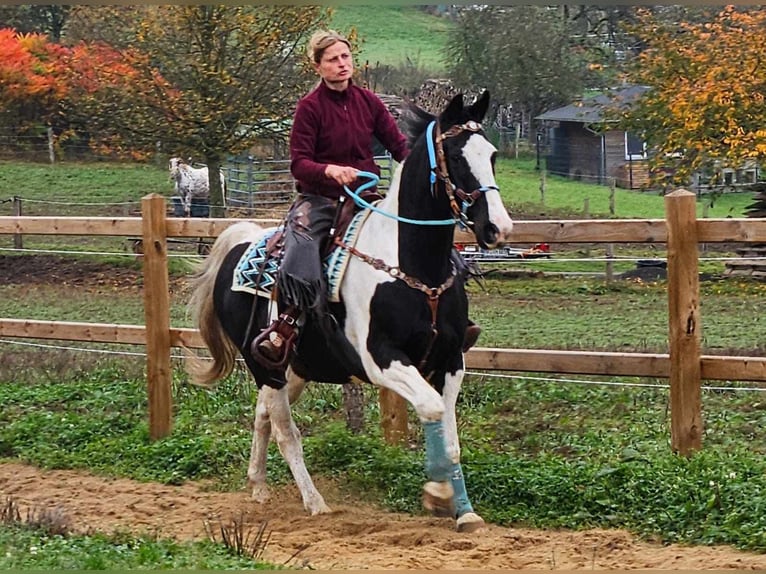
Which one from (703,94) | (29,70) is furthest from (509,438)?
(29,70)

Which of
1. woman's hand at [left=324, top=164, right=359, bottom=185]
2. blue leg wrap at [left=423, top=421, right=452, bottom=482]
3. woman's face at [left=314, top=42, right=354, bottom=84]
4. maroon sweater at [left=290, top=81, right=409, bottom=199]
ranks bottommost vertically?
blue leg wrap at [left=423, top=421, right=452, bottom=482]

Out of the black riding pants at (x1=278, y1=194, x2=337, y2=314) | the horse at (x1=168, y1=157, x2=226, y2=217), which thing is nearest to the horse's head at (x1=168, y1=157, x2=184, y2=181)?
the horse at (x1=168, y1=157, x2=226, y2=217)

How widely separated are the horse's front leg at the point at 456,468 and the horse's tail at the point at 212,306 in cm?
184

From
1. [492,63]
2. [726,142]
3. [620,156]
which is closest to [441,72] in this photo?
[492,63]

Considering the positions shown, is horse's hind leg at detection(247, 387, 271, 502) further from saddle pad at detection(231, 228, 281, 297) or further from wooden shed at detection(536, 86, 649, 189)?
wooden shed at detection(536, 86, 649, 189)

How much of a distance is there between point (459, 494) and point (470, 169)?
1762mm

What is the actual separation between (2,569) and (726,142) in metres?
16.6

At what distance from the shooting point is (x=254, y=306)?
663 cm

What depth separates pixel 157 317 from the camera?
810 cm

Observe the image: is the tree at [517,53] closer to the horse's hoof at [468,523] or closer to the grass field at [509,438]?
the grass field at [509,438]

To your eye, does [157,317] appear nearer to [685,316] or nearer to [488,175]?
[488,175]

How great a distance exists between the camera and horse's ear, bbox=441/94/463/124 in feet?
17.7

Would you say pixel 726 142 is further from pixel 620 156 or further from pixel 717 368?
pixel 620 156

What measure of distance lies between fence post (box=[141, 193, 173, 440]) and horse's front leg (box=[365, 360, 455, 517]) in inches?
109
